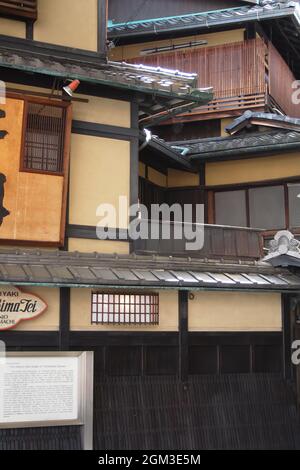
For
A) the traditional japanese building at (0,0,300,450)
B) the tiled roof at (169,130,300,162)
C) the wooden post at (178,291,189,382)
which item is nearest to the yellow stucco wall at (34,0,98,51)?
the traditional japanese building at (0,0,300,450)

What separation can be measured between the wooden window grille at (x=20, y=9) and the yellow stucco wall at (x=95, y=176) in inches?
103

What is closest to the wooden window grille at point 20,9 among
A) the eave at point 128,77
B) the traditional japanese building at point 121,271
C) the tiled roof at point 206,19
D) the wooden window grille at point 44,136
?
the traditional japanese building at point 121,271

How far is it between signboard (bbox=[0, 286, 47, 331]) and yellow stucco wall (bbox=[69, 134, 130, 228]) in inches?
76.9

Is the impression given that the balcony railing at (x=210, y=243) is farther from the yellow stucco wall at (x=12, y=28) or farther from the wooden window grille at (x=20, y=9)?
the wooden window grille at (x=20, y=9)

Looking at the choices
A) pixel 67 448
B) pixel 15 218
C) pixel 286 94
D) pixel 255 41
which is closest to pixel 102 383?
pixel 67 448

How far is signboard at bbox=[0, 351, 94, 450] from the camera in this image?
12.1 m

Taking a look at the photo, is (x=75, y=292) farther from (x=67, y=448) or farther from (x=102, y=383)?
Result: (x=67, y=448)

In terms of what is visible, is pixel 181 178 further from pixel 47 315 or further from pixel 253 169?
pixel 47 315

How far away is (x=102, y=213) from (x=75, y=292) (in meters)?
1.84

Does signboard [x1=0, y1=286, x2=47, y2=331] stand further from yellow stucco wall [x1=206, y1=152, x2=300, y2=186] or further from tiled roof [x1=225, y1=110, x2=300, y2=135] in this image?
tiled roof [x1=225, y1=110, x2=300, y2=135]

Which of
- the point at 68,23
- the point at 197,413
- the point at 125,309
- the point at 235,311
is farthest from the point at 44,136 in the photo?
the point at 197,413

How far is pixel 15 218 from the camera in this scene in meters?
12.9

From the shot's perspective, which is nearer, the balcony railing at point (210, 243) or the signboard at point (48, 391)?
the signboard at point (48, 391)

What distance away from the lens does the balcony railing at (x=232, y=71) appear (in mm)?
22000
